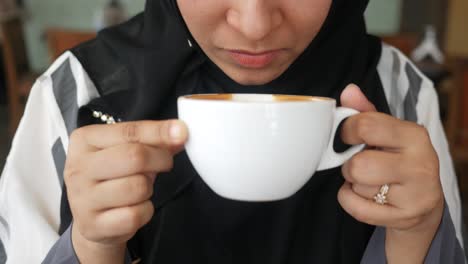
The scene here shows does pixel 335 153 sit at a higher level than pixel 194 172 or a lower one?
higher

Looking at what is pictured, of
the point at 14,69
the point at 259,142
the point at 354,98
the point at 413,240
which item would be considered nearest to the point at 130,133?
the point at 259,142

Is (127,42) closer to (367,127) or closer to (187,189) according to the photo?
(187,189)

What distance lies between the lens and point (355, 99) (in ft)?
2.09

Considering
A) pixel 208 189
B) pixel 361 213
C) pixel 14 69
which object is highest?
pixel 361 213

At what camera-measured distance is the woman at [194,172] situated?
23.7 inches

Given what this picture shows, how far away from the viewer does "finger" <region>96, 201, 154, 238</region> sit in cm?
59

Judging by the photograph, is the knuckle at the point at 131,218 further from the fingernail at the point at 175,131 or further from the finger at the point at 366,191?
the finger at the point at 366,191

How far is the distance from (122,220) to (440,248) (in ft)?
1.35

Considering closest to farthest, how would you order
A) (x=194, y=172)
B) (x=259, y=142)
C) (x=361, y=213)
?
(x=259, y=142) < (x=361, y=213) < (x=194, y=172)

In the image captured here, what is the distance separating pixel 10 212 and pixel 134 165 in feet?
1.44

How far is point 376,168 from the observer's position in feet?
1.91

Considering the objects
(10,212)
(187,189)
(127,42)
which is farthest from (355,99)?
(10,212)

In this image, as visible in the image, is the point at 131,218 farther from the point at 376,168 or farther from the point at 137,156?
the point at 376,168

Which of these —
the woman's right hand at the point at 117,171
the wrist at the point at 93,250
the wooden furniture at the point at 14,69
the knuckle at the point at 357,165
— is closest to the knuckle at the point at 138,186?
the woman's right hand at the point at 117,171
